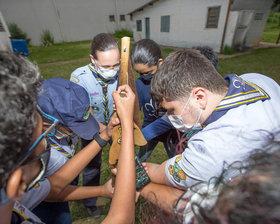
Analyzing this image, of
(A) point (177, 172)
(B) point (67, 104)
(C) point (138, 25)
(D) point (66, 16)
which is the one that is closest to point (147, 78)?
(B) point (67, 104)

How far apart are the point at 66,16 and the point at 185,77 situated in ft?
88.7

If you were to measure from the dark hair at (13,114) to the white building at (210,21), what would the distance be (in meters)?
13.7

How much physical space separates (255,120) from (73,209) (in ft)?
9.40

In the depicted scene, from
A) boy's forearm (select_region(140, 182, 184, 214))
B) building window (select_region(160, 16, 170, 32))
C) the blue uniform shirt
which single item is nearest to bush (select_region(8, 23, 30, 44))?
building window (select_region(160, 16, 170, 32))

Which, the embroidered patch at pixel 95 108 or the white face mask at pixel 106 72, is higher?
the white face mask at pixel 106 72

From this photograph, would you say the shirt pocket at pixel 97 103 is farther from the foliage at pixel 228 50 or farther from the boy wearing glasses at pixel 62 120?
the foliage at pixel 228 50

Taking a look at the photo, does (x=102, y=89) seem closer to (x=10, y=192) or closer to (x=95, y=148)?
(x=95, y=148)

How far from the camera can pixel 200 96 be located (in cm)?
130

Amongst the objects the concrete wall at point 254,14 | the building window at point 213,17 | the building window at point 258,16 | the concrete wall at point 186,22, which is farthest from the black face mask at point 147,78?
the building window at point 258,16

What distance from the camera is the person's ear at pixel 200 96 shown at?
127cm

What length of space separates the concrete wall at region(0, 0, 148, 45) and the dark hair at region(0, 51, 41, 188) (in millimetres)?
26904

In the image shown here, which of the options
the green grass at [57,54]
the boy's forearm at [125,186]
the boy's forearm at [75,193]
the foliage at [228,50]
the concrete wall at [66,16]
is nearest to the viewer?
the boy's forearm at [125,186]

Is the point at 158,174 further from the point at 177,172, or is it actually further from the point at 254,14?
the point at 254,14

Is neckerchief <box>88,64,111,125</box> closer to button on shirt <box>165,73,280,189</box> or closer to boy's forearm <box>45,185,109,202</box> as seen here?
boy's forearm <box>45,185,109,202</box>
